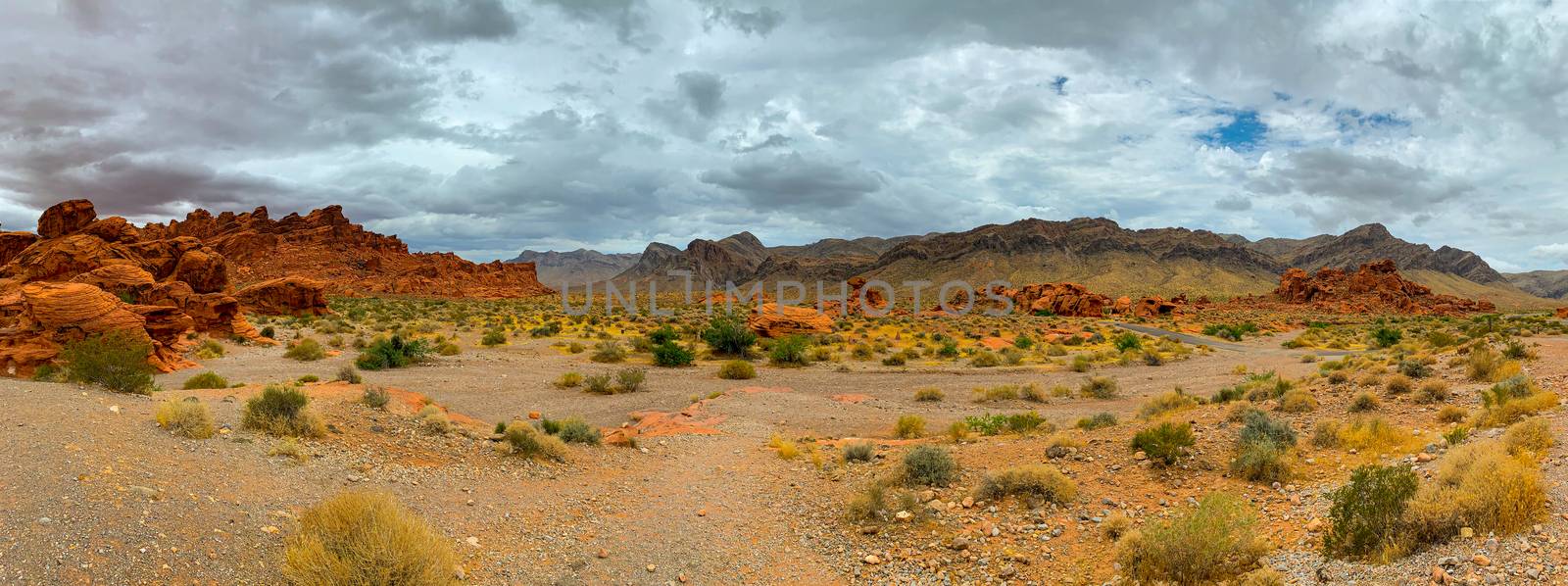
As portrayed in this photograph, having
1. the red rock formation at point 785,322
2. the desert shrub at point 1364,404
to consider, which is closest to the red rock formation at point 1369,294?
the red rock formation at point 785,322

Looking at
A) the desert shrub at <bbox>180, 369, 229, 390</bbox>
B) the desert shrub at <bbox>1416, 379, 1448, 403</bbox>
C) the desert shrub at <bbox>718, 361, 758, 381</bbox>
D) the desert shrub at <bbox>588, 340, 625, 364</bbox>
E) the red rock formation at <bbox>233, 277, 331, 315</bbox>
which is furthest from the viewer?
the red rock formation at <bbox>233, 277, 331, 315</bbox>

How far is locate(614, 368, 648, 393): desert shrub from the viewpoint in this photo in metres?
21.2

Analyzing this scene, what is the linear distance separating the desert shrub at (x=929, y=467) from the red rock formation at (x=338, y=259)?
A: 3693 inches

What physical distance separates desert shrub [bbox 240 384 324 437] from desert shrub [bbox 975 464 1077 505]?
955 centimetres

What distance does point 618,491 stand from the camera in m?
10.4

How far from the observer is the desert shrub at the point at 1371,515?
5906 mm

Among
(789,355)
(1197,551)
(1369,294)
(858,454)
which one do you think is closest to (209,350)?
(789,355)

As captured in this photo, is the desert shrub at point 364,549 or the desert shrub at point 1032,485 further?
the desert shrub at point 1032,485

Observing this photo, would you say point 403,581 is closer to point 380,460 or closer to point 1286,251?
point 380,460

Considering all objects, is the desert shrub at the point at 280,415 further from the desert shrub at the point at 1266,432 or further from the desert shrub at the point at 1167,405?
the desert shrub at the point at 1167,405

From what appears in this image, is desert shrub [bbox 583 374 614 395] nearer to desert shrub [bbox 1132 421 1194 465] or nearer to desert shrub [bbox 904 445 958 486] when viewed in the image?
desert shrub [bbox 904 445 958 486]

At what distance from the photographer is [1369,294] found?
86.0m

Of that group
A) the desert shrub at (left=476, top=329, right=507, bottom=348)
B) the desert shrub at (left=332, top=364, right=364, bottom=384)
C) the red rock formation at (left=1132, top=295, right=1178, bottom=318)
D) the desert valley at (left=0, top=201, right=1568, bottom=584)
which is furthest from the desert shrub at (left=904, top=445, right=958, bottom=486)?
the red rock formation at (left=1132, top=295, right=1178, bottom=318)

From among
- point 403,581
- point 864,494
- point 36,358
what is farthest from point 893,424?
point 36,358
